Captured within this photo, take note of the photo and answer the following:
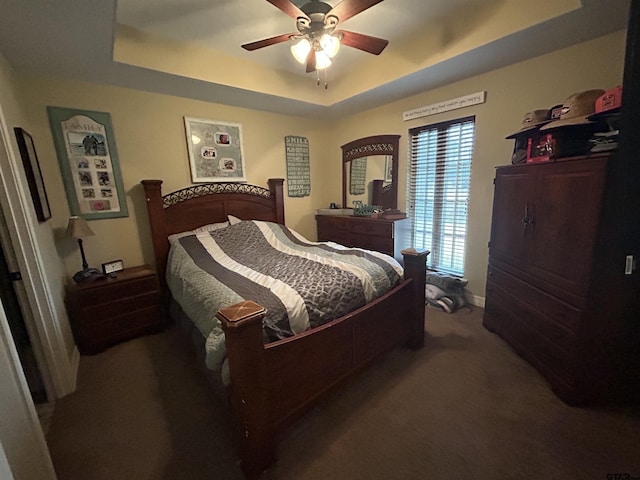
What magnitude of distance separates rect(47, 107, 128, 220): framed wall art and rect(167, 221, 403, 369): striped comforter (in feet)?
2.41

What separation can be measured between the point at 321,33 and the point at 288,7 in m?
0.31

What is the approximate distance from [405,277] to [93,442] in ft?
7.24

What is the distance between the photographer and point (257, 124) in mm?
3389

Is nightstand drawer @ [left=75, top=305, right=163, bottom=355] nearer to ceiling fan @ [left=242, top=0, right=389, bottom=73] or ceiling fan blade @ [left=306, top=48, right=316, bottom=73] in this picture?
ceiling fan @ [left=242, top=0, right=389, bottom=73]

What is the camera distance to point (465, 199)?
285cm

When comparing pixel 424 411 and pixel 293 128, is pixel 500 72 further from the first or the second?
pixel 424 411

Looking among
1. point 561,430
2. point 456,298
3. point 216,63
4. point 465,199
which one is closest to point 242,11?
point 216,63

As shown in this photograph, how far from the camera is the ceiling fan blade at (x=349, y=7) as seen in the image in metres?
1.51

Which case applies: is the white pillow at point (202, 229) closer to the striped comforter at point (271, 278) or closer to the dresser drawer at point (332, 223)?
the striped comforter at point (271, 278)

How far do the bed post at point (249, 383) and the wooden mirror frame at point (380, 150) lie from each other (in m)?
2.71

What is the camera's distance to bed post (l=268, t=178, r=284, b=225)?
137 inches

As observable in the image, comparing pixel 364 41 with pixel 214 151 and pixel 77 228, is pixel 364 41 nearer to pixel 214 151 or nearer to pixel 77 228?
pixel 214 151

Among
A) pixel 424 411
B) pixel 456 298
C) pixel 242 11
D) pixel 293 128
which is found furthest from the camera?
pixel 293 128

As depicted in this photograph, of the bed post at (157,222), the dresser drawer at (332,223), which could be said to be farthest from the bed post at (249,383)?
the dresser drawer at (332,223)
